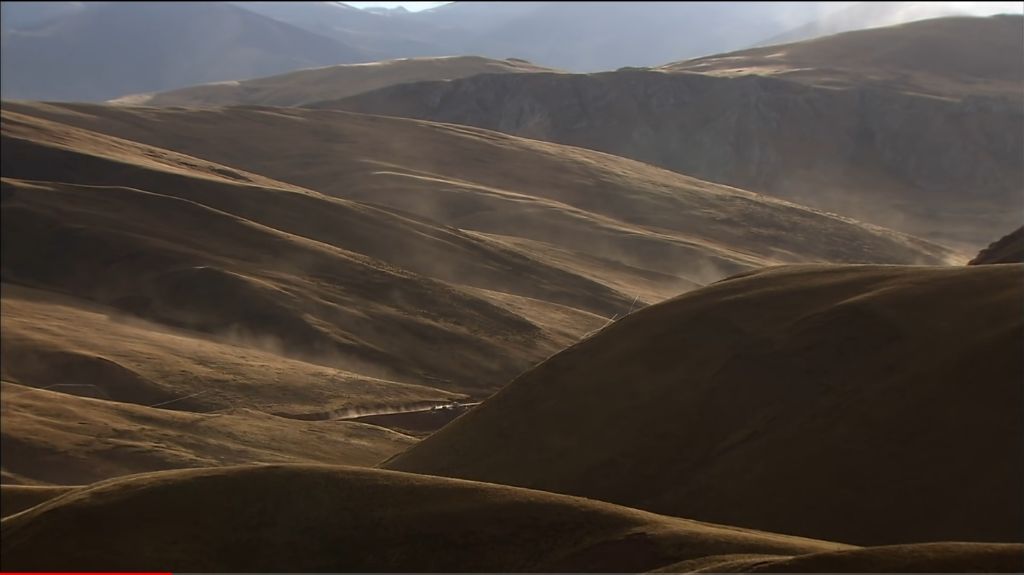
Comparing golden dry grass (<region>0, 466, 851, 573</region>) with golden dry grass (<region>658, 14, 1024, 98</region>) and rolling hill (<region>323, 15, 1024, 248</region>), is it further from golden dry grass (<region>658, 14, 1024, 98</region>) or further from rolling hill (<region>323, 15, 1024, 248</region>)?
golden dry grass (<region>658, 14, 1024, 98</region>)

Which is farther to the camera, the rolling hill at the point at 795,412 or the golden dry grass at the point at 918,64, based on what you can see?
the golden dry grass at the point at 918,64

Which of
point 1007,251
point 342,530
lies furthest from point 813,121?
point 342,530

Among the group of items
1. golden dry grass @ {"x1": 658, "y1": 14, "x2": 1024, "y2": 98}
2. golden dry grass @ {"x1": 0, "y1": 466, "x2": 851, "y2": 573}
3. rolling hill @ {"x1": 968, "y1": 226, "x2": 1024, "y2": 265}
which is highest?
golden dry grass @ {"x1": 658, "y1": 14, "x2": 1024, "y2": 98}

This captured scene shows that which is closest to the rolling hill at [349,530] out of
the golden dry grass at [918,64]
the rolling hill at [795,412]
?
the rolling hill at [795,412]

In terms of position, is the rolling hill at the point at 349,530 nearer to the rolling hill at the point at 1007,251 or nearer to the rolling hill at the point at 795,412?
the rolling hill at the point at 795,412

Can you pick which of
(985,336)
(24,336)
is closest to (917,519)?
(985,336)

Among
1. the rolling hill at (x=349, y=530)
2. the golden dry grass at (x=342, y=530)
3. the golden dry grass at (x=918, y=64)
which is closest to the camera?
the rolling hill at (x=349, y=530)

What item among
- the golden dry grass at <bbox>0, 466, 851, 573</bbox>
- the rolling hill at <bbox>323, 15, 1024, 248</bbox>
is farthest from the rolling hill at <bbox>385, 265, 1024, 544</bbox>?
the rolling hill at <bbox>323, 15, 1024, 248</bbox>
